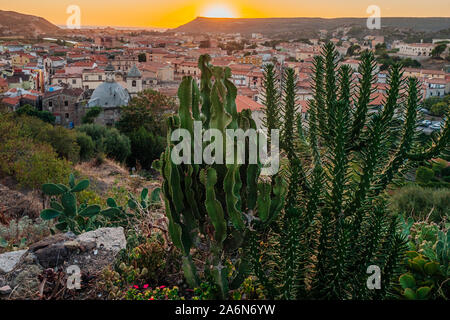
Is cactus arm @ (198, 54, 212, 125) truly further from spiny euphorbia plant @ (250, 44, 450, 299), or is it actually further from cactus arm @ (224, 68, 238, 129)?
spiny euphorbia plant @ (250, 44, 450, 299)

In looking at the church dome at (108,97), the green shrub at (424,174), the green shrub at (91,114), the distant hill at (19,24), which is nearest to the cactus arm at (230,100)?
the green shrub at (424,174)

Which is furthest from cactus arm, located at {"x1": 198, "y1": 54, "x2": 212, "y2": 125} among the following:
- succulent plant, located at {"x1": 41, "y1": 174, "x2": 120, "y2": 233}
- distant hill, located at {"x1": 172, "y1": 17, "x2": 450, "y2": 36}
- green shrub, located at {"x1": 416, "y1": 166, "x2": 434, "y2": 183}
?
distant hill, located at {"x1": 172, "y1": 17, "x2": 450, "y2": 36}

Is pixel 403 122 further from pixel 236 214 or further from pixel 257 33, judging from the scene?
pixel 257 33

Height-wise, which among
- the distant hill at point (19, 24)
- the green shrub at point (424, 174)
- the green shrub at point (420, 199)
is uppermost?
the distant hill at point (19, 24)

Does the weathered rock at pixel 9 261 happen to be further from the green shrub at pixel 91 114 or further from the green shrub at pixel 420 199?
the green shrub at pixel 91 114

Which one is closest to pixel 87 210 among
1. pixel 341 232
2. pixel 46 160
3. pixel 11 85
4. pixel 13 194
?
pixel 341 232

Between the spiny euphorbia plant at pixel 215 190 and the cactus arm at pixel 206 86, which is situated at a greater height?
the cactus arm at pixel 206 86

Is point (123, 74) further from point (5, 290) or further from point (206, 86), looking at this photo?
point (206, 86)

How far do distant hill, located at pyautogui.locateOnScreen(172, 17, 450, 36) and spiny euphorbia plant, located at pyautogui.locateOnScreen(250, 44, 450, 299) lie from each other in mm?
72812

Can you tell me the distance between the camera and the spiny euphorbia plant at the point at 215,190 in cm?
198

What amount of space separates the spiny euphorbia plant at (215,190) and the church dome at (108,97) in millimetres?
25823

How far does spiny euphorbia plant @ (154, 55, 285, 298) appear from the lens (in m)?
1.98

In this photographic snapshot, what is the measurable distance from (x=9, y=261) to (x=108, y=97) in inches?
1019
